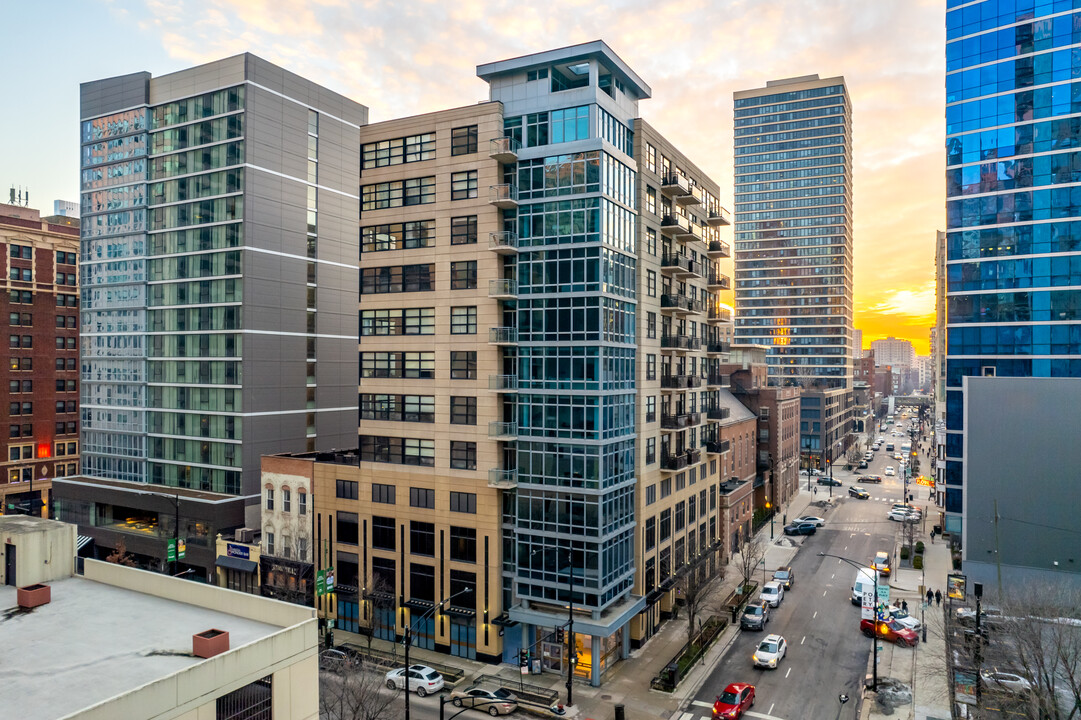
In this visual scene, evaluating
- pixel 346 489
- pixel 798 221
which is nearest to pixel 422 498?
pixel 346 489

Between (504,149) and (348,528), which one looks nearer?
(504,149)

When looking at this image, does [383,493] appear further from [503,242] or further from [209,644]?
[209,644]

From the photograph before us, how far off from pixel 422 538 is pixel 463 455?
6.61 meters

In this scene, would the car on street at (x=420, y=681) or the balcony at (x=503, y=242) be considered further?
the balcony at (x=503, y=242)

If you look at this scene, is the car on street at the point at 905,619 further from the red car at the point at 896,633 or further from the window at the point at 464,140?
the window at the point at 464,140

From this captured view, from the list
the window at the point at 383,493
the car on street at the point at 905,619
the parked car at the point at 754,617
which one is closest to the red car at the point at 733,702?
Result: the parked car at the point at 754,617

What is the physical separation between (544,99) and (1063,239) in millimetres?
55499

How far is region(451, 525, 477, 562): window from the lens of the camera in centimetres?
4472

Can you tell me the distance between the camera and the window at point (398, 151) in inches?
1844

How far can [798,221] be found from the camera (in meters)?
166

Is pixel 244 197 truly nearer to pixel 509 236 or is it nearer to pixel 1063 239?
pixel 509 236

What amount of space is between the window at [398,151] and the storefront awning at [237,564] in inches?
1270

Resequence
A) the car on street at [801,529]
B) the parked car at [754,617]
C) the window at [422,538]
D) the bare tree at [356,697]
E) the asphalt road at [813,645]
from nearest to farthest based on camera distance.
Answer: the bare tree at [356,697]
the asphalt road at [813,645]
the window at [422,538]
the parked car at [754,617]
the car on street at [801,529]

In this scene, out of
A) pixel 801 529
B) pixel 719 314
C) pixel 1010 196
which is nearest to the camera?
pixel 719 314
